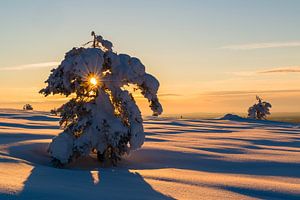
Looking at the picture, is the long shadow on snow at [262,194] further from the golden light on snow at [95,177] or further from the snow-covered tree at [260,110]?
the snow-covered tree at [260,110]

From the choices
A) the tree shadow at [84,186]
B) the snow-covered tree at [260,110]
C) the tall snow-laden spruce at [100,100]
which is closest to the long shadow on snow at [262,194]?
the tree shadow at [84,186]

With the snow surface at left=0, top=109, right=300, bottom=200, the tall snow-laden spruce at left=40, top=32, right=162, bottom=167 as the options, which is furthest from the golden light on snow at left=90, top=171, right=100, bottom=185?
the tall snow-laden spruce at left=40, top=32, right=162, bottom=167

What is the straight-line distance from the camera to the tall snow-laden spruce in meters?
11.9

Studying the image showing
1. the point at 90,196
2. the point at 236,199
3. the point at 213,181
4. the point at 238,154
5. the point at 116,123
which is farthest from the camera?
the point at 238,154

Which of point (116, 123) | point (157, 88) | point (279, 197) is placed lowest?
point (279, 197)

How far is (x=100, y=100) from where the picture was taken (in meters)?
12.5

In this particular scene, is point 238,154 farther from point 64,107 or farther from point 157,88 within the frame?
point 64,107

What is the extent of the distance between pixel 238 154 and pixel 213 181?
18.7 feet

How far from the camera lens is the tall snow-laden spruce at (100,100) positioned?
11.9 m

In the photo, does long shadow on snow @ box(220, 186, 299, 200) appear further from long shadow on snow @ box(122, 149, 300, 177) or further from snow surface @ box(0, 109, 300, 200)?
long shadow on snow @ box(122, 149, 300, 177)

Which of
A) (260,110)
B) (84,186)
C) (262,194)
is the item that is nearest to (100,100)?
(84,186)

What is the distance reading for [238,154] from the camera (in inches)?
587

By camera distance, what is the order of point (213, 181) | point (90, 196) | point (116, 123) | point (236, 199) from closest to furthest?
point (90, 196) < point (236, 199) < point (213, 181) < point (116, 123)

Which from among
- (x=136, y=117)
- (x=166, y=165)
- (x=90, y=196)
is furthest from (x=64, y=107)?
(x=90, y=196)
